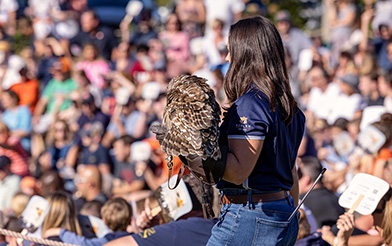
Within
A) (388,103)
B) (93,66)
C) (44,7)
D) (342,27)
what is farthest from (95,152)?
(44,7)

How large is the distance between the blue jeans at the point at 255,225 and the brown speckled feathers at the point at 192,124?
0.35 meters

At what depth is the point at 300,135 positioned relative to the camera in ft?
9.39

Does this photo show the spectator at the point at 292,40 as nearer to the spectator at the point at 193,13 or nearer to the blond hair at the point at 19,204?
the spectator at the point at 193,13

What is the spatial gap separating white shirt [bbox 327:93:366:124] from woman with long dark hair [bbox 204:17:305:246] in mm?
5793

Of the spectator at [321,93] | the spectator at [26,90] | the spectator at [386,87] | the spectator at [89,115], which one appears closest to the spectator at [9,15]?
the spectator at [26,90]

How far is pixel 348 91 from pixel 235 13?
2837mm

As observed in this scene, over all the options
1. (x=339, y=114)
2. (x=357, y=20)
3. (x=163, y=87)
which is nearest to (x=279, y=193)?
(x=339, y=114)

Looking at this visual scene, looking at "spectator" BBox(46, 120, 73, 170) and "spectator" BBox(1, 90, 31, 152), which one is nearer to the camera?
"spectator" BBox(46, 120, 73, 170)

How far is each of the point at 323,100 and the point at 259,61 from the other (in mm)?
6561

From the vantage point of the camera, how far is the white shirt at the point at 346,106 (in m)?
8.34

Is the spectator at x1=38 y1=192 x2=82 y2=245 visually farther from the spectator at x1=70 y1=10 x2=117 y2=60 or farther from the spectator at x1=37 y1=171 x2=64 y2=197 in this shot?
the spectator at x1=70 y1=10 x2=117 y2=60

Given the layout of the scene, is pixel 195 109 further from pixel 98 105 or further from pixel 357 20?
pixel 357 20

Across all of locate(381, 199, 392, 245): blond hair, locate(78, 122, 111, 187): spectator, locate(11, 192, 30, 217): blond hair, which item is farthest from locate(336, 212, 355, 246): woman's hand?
locate(78, 122, 111, 187): spectator

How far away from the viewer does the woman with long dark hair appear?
2453 mm
